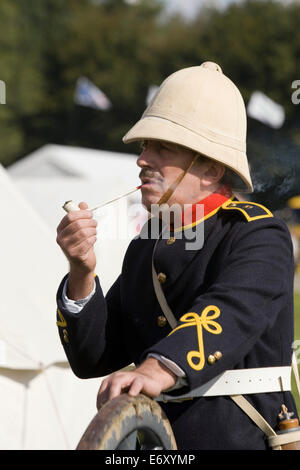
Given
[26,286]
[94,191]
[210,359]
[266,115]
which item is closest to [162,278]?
[210,359]

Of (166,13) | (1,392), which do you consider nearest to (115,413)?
(1,392)

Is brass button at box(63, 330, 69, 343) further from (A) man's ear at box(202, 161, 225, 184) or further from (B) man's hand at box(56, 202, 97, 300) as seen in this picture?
(A) man's ear at box(202, 161, 225, 184)

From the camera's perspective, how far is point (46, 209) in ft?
27.9

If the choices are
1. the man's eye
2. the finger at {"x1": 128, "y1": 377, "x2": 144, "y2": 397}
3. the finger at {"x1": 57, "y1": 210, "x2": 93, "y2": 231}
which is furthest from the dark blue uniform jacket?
the finger at {"x1": 57, "y1": 210, "x2": 93, "y2": 231}

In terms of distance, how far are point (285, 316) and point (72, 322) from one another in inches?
21.8

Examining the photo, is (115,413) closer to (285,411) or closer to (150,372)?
(150,372)

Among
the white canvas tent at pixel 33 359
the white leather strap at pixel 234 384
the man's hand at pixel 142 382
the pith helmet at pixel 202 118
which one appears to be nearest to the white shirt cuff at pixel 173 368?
the man's hand at pixel 142 382

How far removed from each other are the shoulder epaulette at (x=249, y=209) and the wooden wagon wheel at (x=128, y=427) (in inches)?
24.4

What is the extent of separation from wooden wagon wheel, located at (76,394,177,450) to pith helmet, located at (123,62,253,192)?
2.45ft

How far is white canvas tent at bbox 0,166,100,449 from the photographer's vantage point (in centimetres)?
460

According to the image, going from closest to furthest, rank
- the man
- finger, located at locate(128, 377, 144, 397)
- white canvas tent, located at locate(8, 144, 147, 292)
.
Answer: finger, located at locate(128, 377, 144, 397), the man, white canvas tent, located at locate(8, 144, 147, 292)

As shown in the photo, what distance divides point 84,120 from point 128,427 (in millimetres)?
40235

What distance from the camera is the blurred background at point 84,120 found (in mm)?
4609

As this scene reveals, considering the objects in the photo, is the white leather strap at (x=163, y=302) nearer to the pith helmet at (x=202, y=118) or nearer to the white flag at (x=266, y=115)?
the pith helmet at (x=202, y=118)
